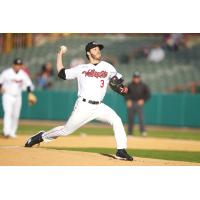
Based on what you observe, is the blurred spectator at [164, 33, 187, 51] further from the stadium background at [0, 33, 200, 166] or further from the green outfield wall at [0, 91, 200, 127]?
the green outfield wall at [0, 91, 200, 127]

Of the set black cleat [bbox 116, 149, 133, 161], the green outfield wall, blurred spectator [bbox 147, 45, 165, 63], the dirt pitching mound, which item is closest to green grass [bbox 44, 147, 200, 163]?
the dirt pitching mound

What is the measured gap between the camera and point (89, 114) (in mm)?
7504

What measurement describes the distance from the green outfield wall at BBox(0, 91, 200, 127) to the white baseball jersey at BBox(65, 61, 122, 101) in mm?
9055

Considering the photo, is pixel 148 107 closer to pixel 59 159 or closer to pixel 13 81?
pixel 13 81

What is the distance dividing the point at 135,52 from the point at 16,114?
27.5 ft

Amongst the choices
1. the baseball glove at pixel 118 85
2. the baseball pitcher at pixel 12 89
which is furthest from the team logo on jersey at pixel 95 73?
the baseball pitcher at pixel 12 89

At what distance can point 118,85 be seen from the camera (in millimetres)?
7473

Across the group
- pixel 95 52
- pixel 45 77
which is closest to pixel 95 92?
pixel 95 52

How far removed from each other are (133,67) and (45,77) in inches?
107

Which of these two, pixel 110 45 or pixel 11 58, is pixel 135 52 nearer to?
pixel 110 45

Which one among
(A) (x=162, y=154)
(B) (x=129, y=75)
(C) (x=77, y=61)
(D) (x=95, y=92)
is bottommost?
(A) (x=162, y=154)

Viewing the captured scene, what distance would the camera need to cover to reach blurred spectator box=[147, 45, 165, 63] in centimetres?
1881

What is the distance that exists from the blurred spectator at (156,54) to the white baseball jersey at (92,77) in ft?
37.3

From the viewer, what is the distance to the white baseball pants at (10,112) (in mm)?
11305
